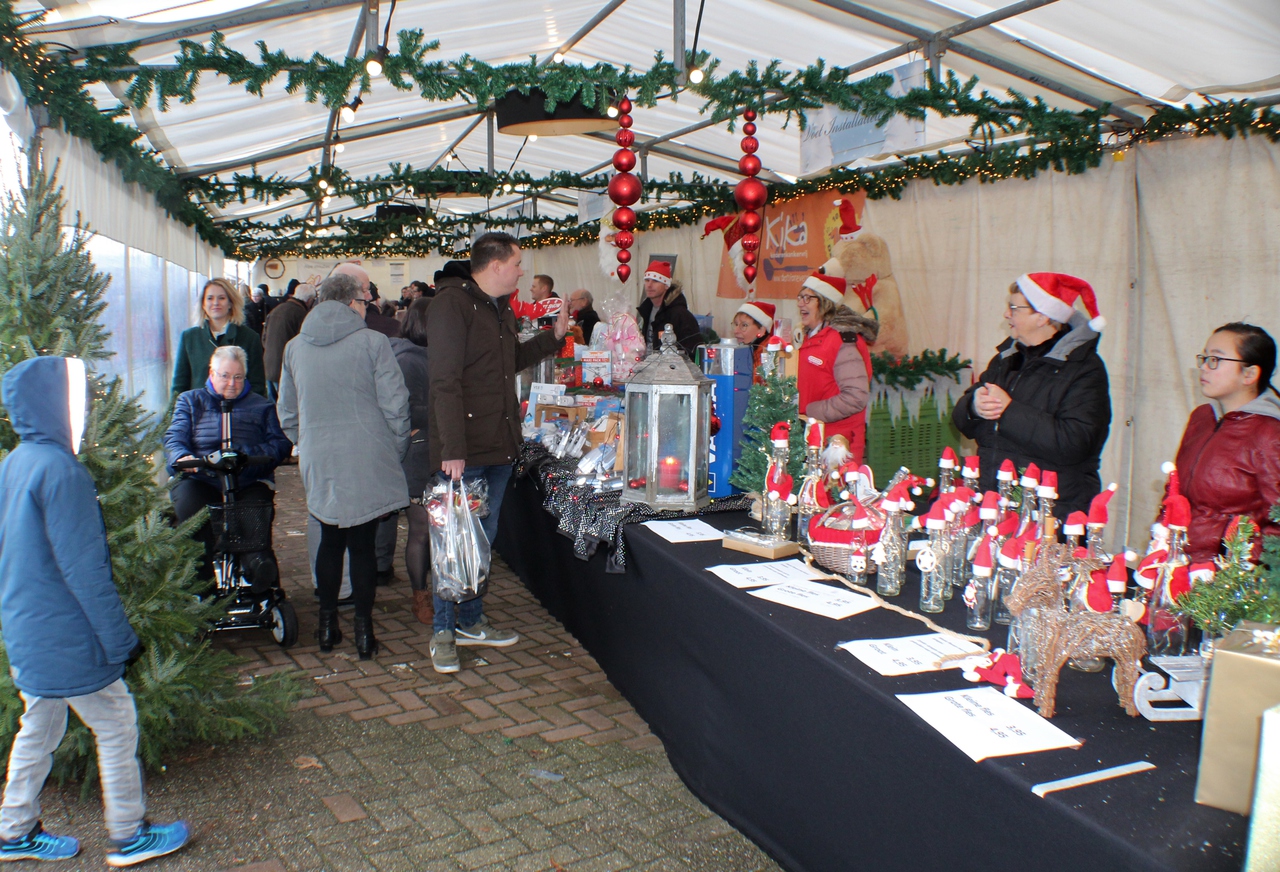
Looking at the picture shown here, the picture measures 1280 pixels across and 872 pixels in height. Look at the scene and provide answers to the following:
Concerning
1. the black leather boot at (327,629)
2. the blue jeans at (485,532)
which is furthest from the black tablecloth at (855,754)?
the black leather boot at (327,629)

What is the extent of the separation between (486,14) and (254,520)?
3508mm

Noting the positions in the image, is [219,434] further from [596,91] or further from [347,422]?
[596,91]

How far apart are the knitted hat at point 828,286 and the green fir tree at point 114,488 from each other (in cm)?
357

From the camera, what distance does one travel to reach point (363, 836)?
106 inches

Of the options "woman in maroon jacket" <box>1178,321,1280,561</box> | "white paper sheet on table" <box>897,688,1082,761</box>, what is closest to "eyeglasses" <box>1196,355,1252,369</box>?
"woman in maroon jacket" <box>1178,321,1280,561</box>

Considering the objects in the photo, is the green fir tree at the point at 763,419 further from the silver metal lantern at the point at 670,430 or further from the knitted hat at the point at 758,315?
the knitted hat at the point at 758,315

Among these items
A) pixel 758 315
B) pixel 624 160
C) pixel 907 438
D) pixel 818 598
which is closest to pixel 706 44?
pixel 758 315

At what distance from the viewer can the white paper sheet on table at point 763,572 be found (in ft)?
8.48

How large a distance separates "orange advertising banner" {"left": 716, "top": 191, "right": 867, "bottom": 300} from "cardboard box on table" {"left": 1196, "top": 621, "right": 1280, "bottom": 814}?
623 centimetres

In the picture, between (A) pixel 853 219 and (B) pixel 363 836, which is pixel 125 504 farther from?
(A) pixel 853 219

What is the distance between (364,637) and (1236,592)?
347 centimetres

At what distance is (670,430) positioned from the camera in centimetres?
346

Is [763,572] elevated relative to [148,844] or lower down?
elevated

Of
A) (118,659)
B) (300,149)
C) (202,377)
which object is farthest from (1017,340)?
(300,149)
